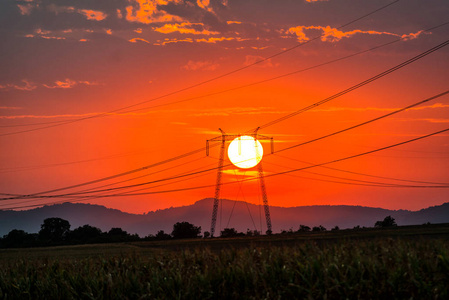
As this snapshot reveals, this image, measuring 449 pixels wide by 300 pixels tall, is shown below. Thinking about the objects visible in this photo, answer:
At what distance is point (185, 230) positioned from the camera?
139 m

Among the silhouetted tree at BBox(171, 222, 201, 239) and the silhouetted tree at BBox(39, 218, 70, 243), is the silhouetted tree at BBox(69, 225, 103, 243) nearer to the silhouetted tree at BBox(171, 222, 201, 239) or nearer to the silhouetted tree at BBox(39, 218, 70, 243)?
the silhouetted tree at BBox(39, 218, 70, 243)

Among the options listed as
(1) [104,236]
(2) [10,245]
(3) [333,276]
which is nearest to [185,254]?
(3) [333,276]

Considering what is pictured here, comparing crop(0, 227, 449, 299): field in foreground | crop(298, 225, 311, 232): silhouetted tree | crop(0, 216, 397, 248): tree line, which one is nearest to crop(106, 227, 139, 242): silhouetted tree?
crop(0, 216, 397, 248): tree line

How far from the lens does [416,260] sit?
78.3 feet

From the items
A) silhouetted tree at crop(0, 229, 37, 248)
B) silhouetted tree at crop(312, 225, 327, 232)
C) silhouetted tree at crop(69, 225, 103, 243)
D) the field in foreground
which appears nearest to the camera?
the field in foreground

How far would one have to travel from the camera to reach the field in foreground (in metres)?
23.5

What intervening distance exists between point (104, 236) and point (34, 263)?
109 metres

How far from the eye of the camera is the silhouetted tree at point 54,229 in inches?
6244

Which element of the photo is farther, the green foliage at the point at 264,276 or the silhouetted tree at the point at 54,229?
the silhouetted tree at the point at 54,229

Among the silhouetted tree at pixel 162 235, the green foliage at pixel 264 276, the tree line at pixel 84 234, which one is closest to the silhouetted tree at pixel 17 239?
the tree line at pixel 84 234

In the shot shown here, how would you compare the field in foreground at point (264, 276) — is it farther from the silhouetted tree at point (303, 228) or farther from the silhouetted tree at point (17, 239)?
the silhouetted tree at point (17, 239)

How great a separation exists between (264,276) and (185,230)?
114246mm

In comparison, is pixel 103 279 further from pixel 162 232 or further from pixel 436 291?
pixel 162 232

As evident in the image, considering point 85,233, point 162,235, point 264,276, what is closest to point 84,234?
point 85,233
